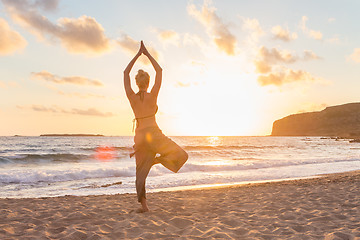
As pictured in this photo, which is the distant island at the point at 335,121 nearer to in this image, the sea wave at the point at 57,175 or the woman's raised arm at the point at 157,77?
the sea wave at the point at 57,175

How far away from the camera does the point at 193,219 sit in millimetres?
4832

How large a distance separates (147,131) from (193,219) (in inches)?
71.0

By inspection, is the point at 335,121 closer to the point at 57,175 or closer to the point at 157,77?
the point at 57,175

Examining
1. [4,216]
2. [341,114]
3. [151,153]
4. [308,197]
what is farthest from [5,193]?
[341,114]

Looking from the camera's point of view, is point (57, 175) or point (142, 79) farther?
point (57, 175)

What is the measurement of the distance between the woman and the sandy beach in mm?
926

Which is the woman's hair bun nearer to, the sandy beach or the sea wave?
the sandy beach

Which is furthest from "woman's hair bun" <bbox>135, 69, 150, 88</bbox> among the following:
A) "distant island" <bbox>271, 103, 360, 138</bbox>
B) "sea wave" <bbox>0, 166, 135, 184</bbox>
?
"distant island" <bbox>271, 103, 360, 138</bbox>

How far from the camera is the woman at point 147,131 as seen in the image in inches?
181

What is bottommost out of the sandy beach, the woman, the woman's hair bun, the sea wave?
the sea wave

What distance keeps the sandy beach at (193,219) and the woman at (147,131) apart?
93 cm

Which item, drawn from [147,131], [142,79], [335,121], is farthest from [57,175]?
[335,121]

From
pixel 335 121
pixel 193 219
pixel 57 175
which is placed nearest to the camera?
pixel 193 219

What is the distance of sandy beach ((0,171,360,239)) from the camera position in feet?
13.0
